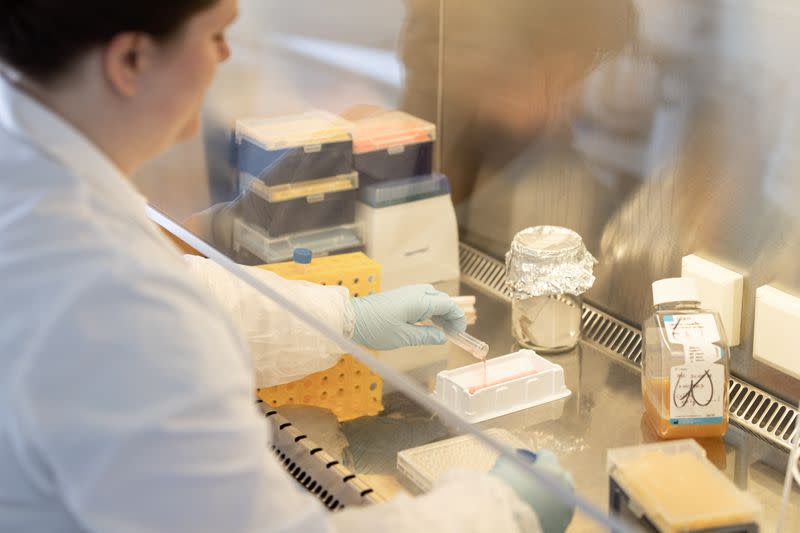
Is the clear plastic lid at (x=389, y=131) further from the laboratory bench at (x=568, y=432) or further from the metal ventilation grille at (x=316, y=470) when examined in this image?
the metal ventilation grille at (x=316, y=470)

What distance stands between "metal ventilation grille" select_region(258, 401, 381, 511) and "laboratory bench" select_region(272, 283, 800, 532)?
0.02m

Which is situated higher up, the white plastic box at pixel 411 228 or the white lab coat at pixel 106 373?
the white lab coat at pixel 106 373

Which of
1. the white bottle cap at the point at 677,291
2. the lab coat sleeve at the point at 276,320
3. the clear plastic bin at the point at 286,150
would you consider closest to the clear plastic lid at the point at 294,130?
the clear plastic bin at the point at 286,150

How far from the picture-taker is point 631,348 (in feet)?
4.90

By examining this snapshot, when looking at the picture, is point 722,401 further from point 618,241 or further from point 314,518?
point 314,518

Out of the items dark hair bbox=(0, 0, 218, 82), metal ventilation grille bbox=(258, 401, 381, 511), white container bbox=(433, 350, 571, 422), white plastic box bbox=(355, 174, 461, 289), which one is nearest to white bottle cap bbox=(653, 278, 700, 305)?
white container bbox=(433, 350, 571, 422)

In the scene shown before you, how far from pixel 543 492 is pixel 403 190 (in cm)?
79

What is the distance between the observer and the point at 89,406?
0.71 meters

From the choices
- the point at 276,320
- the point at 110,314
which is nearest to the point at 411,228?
the point at 276,320

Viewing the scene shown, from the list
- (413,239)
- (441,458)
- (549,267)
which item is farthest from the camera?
(413,239)

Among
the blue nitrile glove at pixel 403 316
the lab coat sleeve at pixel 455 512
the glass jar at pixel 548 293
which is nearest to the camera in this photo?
the lab coat sleeve at pixel 455 512

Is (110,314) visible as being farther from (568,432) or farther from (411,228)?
(411,228)

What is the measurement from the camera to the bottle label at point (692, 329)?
125cm

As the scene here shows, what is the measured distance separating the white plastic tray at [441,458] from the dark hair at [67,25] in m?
0.57
